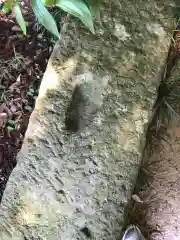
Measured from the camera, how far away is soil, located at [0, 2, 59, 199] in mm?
2188

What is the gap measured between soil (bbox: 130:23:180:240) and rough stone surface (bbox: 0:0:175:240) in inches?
6.1

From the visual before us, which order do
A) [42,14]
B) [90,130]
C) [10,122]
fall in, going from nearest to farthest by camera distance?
[42,14], [90,130], [10,122]

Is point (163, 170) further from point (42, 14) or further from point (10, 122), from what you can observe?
point (42, 14)

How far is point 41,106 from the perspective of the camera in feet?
6.79

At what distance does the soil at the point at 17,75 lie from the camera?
2188 millimetres

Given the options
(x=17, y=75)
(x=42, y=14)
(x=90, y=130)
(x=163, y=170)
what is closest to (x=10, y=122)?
(x=17, y=75)

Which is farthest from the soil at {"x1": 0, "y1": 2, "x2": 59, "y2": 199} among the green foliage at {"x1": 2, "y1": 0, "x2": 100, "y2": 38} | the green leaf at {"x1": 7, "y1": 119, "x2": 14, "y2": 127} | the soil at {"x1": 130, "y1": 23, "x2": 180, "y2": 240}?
the soil at {"x1": 130, "y1": 23, "x2": 180, "y2": 240}

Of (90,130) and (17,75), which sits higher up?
(17,75)

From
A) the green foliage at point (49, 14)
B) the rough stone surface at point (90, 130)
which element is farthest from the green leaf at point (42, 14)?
the rough stone surface at point (90, 130)

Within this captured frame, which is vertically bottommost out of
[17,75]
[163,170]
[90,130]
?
[163,170]

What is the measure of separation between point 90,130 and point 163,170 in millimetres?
489

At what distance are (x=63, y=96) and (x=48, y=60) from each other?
1.04ft

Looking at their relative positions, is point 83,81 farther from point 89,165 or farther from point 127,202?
point 127,202

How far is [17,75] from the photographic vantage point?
230cm
